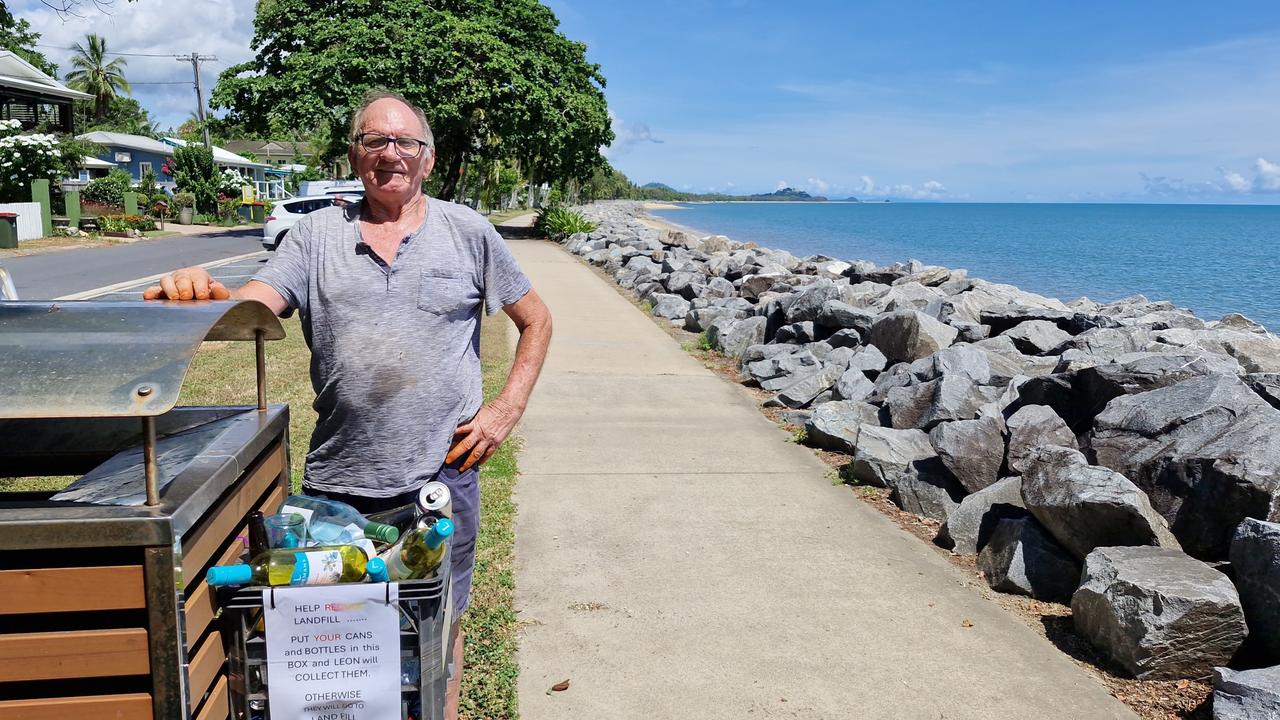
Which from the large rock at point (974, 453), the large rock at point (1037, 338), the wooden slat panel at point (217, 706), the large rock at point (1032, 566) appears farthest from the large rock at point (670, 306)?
the wooden slat panel at point (217, 706)

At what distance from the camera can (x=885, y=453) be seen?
6.07 m

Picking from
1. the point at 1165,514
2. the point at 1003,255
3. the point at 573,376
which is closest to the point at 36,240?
the point at 573,376

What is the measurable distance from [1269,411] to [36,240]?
2803 cm

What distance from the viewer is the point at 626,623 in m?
4.12

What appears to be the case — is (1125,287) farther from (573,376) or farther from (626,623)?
(626,623)

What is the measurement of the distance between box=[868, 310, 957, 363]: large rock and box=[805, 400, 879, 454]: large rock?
1.35m

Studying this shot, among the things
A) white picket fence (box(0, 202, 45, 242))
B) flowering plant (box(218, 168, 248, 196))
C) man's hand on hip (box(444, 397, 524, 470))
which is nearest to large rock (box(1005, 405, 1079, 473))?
man's hand on hip (box(444, 397, 524, 470))

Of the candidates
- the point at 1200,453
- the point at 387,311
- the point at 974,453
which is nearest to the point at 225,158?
the point at 974,453

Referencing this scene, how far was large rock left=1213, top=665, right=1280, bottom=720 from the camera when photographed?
3.09 metres

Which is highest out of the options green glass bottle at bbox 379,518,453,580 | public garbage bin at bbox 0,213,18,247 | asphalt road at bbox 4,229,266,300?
green glass bottle at bbox 379,518,453,580

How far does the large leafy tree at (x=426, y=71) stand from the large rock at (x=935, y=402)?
22.1 metres

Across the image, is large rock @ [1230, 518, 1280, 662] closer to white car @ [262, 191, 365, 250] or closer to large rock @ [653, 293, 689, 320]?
large rock @ [653, 293, 689, 320]

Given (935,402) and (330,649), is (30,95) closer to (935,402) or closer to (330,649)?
(935,402)

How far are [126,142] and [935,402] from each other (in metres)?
52.0
